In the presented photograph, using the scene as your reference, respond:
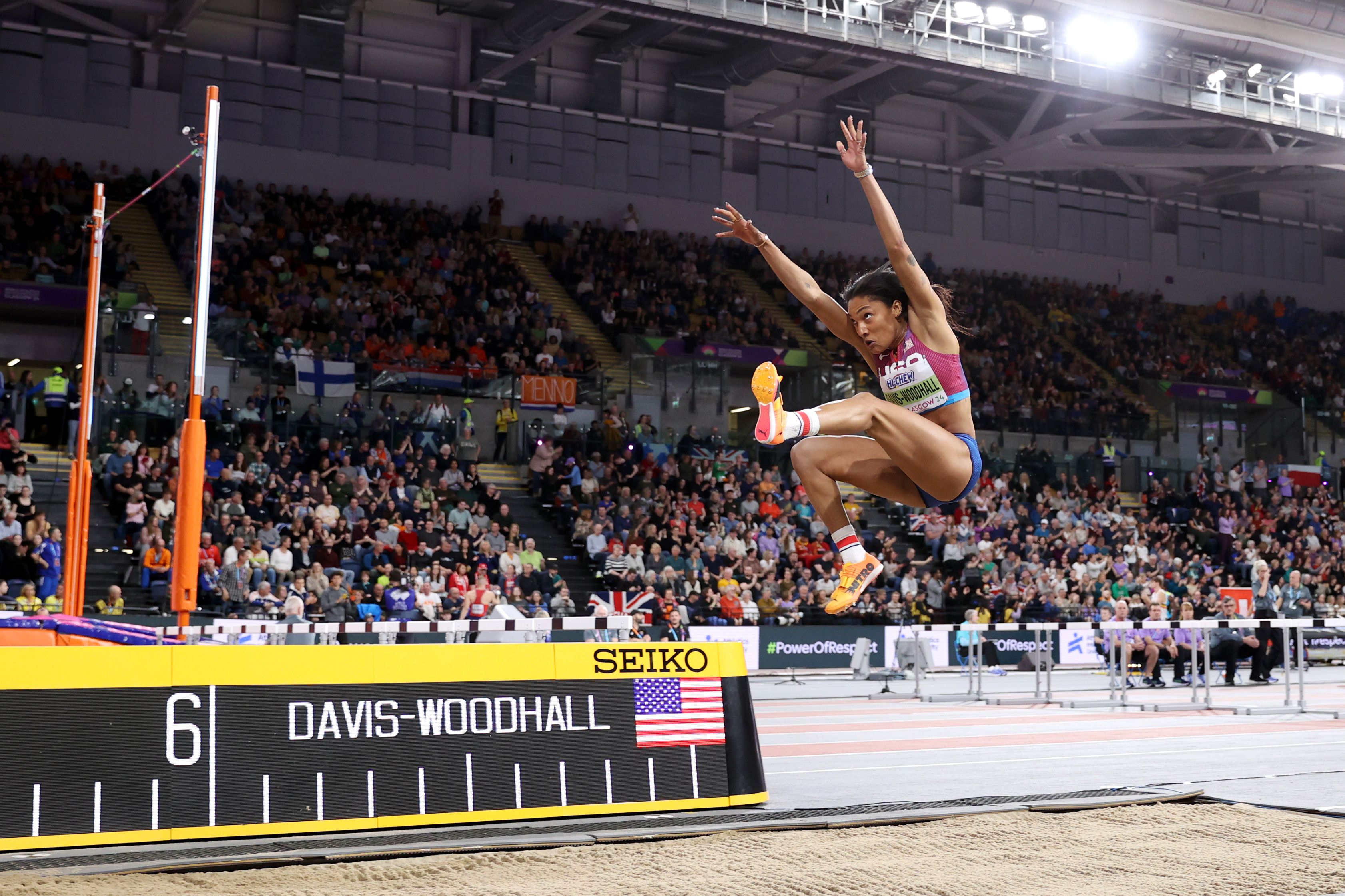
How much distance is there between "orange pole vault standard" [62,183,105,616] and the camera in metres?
12.2

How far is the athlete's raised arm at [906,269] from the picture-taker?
6000 mm

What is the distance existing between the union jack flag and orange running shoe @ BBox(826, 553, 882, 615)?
13.8 meters

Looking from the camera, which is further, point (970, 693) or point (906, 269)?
point (970, 693)

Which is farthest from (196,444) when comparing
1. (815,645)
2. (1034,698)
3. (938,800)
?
(815,645)

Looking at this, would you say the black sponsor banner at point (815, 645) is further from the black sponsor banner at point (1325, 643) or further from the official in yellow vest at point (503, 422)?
the black sponsor banner at point (1325, 643)

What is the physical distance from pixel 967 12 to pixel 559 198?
12.3m

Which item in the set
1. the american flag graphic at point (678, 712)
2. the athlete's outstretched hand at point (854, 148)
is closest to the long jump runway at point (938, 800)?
the american flag graphic at point (678, 712)

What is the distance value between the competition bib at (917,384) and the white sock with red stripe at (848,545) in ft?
2.42

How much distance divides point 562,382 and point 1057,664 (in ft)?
38.1

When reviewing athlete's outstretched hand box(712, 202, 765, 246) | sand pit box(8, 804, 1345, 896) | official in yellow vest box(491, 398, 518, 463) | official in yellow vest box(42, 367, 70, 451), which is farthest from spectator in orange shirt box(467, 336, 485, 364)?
athlete's outstretched hand box(712, 202, 765, 246)

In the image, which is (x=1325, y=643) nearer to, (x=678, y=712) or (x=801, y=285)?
(x=678, y=712)

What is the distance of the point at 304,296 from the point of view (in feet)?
89.9

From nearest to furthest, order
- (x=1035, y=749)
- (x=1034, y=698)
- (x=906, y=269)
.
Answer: (x=906, y=269), (x=1035, y=749), (x=1034, y=698)

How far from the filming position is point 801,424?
583cm
